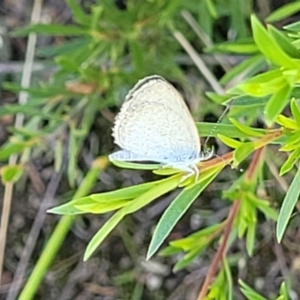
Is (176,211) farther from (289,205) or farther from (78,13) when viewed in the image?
(78,13)

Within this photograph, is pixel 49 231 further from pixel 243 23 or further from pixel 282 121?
pixel 282 121

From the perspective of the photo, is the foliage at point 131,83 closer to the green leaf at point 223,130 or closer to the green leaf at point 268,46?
the green leaf at point 223,130

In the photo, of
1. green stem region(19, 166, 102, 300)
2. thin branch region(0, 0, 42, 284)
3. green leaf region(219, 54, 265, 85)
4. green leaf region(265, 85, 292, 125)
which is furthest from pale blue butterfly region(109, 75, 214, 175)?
thin branch region(0, 0, 42, 284)

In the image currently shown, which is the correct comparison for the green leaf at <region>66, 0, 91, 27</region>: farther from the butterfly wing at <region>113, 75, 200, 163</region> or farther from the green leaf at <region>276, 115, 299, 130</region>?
the green leaf at <region>276, 115, 299, 130</region>

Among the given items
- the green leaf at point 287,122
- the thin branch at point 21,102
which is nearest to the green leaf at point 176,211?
the green leaf at point 287,122

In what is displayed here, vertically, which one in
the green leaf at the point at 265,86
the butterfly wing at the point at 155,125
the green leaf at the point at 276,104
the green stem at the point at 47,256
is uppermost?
the green leaf at the point at 265,86

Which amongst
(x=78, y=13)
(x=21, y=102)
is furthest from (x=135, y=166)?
(x=21, y=102)

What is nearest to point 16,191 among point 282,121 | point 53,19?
point 53,19
